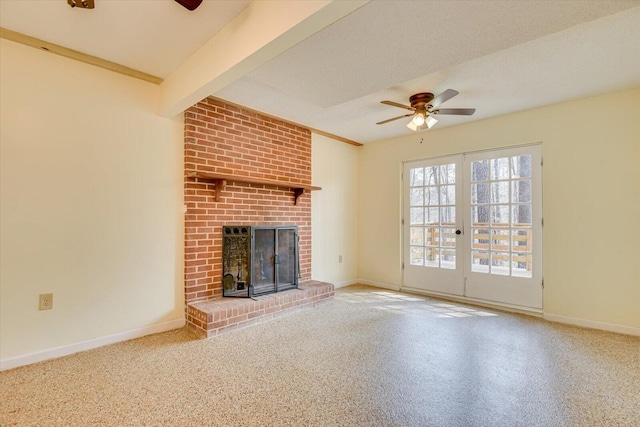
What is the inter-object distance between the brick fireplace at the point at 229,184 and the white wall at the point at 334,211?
27 centimetres

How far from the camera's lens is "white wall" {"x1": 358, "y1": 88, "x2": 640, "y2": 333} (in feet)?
9.27

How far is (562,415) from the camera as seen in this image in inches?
64.9

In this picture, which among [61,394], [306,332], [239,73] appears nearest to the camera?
[61,394]

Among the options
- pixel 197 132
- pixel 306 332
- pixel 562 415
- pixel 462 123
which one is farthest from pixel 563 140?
pixel 197 132

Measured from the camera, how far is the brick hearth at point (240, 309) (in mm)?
2707

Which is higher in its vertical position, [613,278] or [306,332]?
[613,278]

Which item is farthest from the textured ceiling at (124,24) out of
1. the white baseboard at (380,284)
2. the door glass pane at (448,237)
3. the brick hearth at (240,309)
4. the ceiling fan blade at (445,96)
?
the white baseboard at (380,284)

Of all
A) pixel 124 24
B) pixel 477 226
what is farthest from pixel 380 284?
pixel 124 24

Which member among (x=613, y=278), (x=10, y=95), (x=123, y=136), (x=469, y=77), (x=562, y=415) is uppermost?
(x=469, y=77)

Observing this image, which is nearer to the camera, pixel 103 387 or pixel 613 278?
pixel 103 387

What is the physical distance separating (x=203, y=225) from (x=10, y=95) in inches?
67.7

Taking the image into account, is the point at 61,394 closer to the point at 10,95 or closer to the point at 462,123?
the point at 10,95

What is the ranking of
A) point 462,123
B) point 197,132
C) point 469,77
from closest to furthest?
point 469,77
point 197,132
point 462,123

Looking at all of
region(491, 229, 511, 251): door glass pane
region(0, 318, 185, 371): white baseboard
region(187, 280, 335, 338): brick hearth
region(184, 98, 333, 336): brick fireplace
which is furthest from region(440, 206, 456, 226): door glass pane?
region(0, 318, 185, 371): white baseboard
